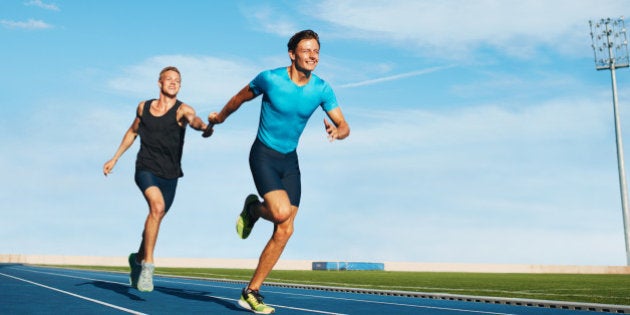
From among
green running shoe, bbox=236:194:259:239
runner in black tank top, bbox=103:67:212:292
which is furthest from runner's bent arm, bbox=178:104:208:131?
green running shoe, bbox=236:194:259:239

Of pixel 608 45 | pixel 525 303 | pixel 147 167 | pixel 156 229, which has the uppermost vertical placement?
pixel 608 45

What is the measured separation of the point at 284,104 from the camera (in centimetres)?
705

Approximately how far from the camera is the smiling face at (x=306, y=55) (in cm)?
706

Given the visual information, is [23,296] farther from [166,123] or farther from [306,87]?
[306,87]

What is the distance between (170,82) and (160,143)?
0.75 m

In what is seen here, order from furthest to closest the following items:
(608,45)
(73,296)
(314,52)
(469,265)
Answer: (469,265) < (608,45) < (73,296) < (314,52)

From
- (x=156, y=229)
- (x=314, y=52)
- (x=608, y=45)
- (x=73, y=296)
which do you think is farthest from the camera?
(x=608, y=45)

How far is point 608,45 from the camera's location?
47.6 metres

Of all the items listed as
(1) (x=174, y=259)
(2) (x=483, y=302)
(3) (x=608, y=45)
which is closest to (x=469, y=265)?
(3) (x=608, y=45)

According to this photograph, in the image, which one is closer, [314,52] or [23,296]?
[314,52]

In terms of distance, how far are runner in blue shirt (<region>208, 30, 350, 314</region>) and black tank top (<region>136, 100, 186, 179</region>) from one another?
4.49ft

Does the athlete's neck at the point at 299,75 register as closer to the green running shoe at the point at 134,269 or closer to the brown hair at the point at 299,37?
the brown hair at the point at 299,37

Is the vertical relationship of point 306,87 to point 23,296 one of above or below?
above

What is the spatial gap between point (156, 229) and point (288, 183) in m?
2.00
